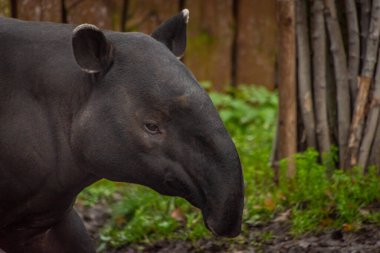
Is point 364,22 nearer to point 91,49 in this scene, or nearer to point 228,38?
point 91,49

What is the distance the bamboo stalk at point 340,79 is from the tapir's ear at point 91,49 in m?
2.69

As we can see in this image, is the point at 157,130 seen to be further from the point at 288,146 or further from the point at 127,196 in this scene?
the point at 127,196

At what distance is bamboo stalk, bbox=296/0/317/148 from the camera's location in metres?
6.82

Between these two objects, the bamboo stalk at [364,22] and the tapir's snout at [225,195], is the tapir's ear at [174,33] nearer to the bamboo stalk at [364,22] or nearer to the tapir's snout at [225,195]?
the tapir's snout at [225,195]

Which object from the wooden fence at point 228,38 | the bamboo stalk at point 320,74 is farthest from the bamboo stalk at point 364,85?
the wooden fence at point 228,38

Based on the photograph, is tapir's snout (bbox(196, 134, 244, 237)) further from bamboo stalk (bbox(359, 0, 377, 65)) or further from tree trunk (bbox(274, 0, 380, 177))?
bamboo stalk (bbox(359, 0, 377, 65))

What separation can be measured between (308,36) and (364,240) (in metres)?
1.63

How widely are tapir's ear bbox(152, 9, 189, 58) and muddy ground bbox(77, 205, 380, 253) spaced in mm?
1614

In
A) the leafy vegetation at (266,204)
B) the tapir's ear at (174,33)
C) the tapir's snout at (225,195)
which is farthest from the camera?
the leafy vegetation at (266,204)

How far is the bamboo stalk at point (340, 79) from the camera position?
6.68 meters

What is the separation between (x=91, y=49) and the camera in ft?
13.9

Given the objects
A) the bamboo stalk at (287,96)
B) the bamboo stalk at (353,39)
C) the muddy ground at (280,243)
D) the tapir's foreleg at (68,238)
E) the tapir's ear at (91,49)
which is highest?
the tapir's ear at (91,49)

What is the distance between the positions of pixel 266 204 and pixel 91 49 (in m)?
2.59

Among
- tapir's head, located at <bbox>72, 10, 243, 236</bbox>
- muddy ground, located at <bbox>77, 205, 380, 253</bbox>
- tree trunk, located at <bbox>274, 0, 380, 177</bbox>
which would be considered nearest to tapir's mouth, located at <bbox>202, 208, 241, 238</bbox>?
tapir's head, located at <bbox>72, 10, 243, 236</bbox>
